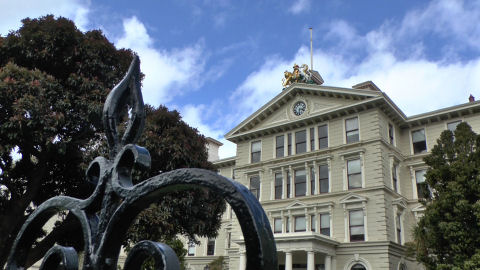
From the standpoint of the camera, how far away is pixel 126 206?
2154mm

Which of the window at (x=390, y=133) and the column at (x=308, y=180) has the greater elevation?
the window at (x=390, y=133)

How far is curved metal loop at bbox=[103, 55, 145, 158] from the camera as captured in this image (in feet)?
7.95

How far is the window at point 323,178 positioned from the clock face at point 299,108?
420 centimetres

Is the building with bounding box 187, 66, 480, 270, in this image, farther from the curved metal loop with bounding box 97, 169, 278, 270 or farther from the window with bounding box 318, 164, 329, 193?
the curved metal loop with bounding box 97, 169, 278, 270

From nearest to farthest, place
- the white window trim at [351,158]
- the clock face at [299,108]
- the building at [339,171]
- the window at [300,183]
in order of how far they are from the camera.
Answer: the building at [339,171] < the white window trim at [351,158] < the window at [300,183] < the clock face at [299,108]

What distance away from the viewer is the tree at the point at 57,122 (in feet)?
32.5

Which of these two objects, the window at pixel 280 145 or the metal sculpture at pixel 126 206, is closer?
the metal sculpture at pixel 126 206

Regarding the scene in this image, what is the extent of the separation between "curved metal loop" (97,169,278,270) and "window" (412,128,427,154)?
Answer: 93.4 ft

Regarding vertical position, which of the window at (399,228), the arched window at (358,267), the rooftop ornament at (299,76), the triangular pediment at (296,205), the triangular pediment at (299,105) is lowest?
the arched window at (358,267)

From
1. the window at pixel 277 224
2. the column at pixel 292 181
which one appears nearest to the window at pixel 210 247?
the window at pixel 277 224

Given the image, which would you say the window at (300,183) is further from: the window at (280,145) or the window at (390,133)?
the window at (390,133)

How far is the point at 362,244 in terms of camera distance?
2456 cm

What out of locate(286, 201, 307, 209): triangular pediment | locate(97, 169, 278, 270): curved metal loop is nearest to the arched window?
locate(286, 201, 307, 209): triangular pediment

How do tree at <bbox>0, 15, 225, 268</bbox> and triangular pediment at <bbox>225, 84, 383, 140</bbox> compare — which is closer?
tree at <bbox>0, 15, 225, 268</bbox>
